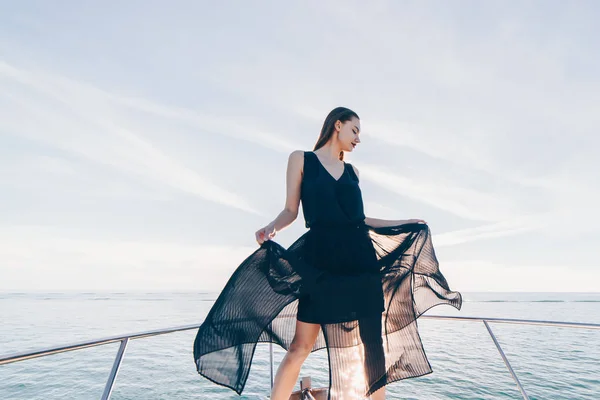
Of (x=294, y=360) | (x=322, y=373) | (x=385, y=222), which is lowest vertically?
(x=322, y=373)

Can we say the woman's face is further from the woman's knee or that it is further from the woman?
the woman's knee

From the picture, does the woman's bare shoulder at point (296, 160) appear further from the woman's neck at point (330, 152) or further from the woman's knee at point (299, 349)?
the woman's knee at point (299, 349)

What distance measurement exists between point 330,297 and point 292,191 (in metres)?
0.50

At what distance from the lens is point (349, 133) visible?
5.49 feet

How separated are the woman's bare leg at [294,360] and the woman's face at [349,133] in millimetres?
847

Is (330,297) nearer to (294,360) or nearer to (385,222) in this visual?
(294,360)

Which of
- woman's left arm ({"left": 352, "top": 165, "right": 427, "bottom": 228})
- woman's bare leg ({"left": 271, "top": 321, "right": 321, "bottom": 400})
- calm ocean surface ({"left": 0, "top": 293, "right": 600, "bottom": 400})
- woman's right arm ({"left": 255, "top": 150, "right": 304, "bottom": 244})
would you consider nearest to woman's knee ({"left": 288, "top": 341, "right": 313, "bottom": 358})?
woman's bare leg ({"left": 271, "top": 321, "right": 321, "bottom": 400})

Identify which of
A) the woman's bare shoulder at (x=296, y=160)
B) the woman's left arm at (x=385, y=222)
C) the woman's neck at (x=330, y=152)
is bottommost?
the woman's left arm at (x=385, y=222)

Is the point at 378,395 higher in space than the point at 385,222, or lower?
lower

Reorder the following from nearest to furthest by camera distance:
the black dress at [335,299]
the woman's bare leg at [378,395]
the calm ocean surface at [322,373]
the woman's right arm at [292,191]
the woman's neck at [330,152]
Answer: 1. the black dress at [335,299]
2. the woman's bare leg at [378,395]
3. the woman's right arm at [292,191]
4. the woman's neck at [330,152]
5. the calm ocean surface at [322,373]

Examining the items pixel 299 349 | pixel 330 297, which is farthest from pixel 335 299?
pixel 299 349

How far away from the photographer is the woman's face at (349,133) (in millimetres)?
1676

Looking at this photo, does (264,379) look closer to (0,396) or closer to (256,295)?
(0,396)

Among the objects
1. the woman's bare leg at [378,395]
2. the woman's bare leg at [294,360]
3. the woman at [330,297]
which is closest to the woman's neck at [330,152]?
the woman at [330,297]
